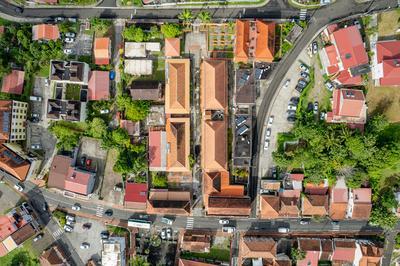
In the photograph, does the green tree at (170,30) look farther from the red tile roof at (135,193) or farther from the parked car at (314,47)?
the red tile roof at (135,193)

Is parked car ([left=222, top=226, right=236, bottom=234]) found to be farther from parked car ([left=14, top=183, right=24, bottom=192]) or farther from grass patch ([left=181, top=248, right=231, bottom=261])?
parked car ([left=14, top=183, right=24, bottom=192])

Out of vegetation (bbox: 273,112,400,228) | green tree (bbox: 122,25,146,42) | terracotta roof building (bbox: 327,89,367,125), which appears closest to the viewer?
terracotta roof building (bbox: 327,89,367,125)

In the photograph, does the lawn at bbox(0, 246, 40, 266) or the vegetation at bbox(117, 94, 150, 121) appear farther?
the lawn at bbox(0, 246, 40, 266)

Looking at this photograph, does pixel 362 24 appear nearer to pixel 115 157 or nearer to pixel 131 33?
pixel 131 33

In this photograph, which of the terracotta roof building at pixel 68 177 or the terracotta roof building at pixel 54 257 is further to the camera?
the terracotta roof building at pixel 54 257

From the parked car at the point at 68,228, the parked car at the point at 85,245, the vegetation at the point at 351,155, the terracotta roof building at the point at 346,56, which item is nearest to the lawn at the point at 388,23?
the terracotta roof building at the point at 346,56

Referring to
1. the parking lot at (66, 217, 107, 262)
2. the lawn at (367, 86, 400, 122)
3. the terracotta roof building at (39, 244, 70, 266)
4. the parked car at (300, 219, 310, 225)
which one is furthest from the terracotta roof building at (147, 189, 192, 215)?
the lawn at (367, 86, 400, 122)

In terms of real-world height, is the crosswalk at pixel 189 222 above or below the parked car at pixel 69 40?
below

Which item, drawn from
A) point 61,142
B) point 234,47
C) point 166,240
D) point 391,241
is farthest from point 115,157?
point 391,241
